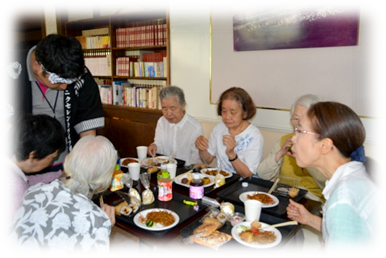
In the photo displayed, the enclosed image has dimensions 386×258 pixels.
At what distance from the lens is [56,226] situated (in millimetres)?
1172

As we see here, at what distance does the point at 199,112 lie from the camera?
4047mm

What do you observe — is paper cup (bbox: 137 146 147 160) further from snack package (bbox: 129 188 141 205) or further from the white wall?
the white wall

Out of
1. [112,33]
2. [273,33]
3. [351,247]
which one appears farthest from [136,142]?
[351,247]

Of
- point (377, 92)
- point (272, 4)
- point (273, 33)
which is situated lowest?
point (377, 92)

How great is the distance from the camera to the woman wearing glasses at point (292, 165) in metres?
2.25

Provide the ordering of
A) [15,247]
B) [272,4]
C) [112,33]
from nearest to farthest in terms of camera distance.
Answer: [15,247], [272,4], [112,33]

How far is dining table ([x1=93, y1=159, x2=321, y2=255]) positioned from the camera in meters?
1.32

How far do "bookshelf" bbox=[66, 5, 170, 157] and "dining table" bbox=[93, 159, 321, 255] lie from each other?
99.0 inches

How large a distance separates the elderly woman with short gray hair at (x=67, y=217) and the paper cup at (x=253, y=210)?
2.29 feet

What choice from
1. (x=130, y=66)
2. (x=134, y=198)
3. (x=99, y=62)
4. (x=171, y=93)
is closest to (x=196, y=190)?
(x=134, y=198)

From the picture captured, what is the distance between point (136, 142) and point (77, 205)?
3.58 m

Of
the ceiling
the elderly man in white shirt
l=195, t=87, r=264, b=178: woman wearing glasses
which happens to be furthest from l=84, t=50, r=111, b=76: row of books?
l=195, t=87, r=264, b=178: woman wearing glasses

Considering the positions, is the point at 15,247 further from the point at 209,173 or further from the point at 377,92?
the point at 377,92

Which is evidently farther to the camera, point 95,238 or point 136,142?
point 136,142
